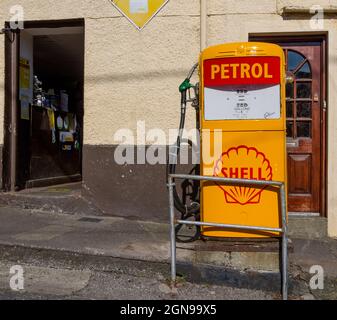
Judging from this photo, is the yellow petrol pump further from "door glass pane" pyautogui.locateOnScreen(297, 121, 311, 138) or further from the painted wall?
"door glass pane" pyautogui.locateOnScreen(297, 121, 311, 138)

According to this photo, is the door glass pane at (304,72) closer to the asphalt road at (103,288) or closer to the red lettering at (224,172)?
the red lettering at (224,172)

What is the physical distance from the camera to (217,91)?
13.2 feet

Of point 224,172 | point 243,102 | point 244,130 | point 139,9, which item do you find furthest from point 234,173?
point 139,9

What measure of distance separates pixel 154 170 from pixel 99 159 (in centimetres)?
79

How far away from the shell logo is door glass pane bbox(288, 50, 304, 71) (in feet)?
7.34

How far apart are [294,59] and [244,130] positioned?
7.33 ft

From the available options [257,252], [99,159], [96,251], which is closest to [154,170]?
[99,159]

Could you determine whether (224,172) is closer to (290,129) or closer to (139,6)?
(290,129)

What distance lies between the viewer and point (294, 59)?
18.7 ft

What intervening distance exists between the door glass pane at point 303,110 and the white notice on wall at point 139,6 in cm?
244

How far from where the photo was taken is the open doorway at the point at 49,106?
259 inches

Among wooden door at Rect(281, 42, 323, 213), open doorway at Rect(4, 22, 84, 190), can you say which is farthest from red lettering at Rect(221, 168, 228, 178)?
open doorway at Rect(4, 22, 84, 190)

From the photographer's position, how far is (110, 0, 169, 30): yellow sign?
5.77m

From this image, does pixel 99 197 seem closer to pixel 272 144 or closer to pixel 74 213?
pixel 74 213
